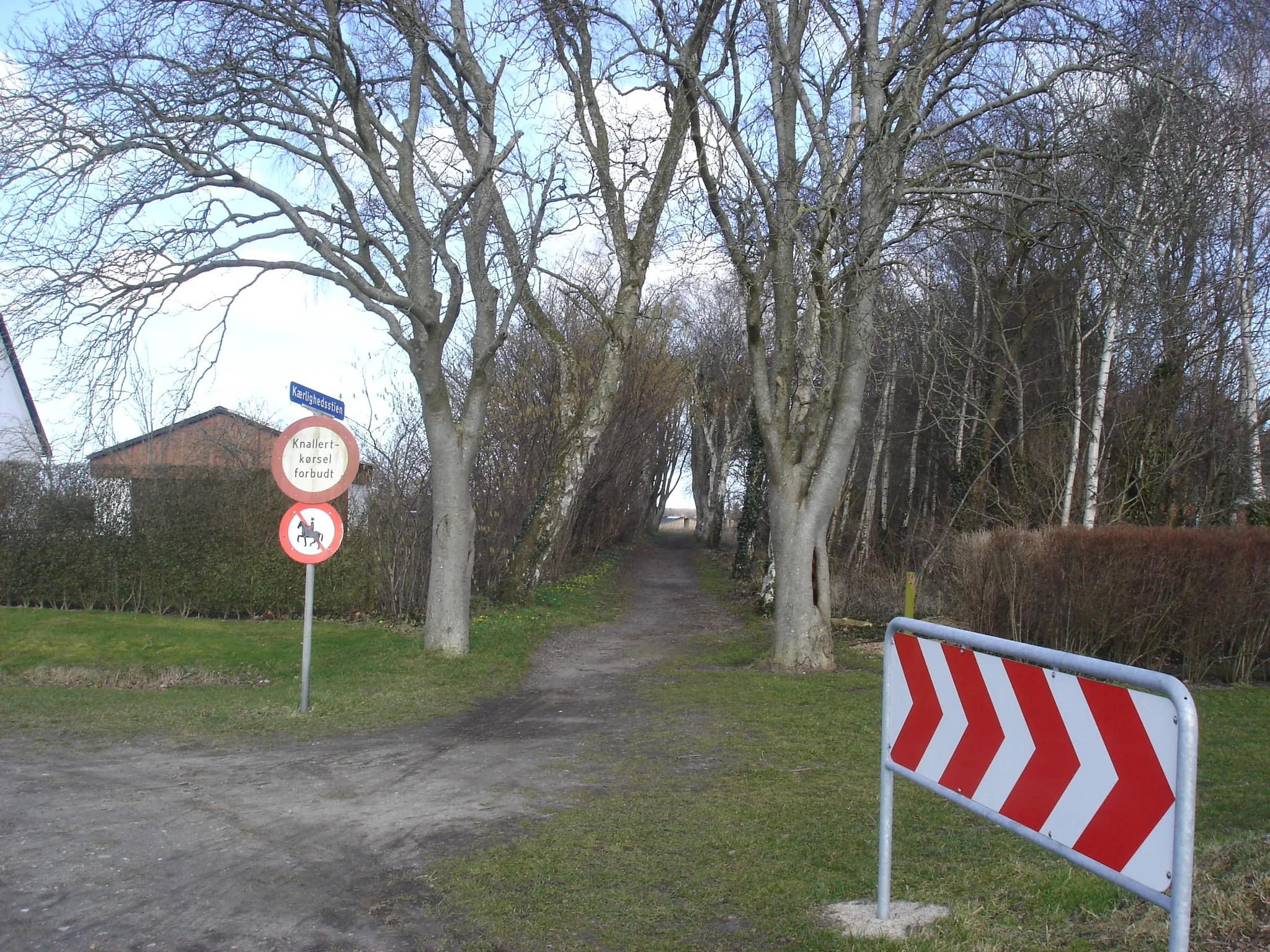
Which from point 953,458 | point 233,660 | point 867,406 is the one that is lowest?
point 233,660

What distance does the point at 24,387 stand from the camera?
3538cm

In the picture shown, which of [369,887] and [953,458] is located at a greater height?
[953,458]

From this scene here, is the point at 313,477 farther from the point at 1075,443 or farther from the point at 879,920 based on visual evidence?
the point at 1075,443

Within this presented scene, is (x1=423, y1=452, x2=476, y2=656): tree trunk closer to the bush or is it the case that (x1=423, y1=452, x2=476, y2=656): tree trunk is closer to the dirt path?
the dirt path

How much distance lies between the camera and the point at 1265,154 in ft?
51.2

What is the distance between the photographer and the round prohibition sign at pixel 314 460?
31.0 ft

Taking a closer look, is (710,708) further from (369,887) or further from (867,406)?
(867,406)

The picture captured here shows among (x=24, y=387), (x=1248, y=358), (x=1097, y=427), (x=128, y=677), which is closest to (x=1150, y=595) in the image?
(x=1097, y=427)

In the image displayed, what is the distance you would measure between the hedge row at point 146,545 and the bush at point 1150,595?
472 inches

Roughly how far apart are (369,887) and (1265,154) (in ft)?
56.1

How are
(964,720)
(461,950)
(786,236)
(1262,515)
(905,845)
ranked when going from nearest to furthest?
1. (964,720)
2. (461,950)
3. (905,845)
4. (786,236)
5. (1262,515)

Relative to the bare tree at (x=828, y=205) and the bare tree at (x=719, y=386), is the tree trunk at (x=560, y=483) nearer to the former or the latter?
the bare tree at (x=828, y=205)

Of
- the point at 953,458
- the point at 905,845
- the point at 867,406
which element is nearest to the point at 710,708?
the point at 905,845

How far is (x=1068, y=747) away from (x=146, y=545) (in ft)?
58.6
